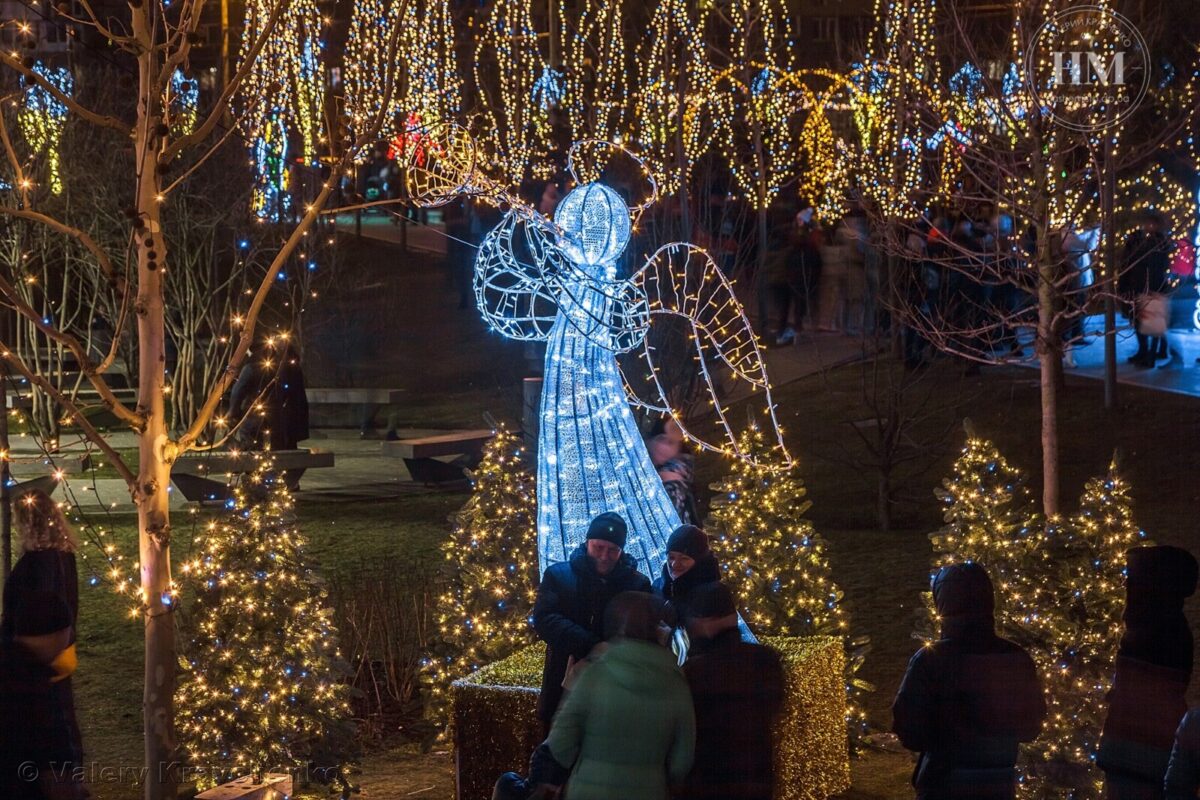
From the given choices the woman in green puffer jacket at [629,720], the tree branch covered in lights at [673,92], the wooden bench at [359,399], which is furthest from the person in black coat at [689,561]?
the wooden bench at [359,399]


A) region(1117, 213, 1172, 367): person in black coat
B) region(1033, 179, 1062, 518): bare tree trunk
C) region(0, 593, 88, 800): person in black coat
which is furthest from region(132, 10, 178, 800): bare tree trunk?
region(1117, 213, 1172, 367): person in black coat

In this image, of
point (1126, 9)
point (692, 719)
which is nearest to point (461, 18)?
point (1126, 9)

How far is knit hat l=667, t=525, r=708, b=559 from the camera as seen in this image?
633cm

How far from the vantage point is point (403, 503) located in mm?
15688

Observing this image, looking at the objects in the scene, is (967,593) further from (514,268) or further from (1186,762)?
(514,268)

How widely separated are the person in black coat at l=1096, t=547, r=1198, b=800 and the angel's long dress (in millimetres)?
2699

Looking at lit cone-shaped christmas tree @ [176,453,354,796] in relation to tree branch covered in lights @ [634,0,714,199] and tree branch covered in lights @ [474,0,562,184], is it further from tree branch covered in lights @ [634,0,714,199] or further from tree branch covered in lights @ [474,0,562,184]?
tree branch covered in lights @ [474,0,562,184]

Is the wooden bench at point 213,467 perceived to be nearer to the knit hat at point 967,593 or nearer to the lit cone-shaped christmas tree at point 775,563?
the lit cone-shaped christmas tree at point 775,563

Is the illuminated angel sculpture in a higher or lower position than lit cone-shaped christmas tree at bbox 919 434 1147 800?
higher

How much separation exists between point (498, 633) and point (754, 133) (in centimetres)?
1428

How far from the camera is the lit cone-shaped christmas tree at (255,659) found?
715cm

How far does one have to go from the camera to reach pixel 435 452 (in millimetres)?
16219

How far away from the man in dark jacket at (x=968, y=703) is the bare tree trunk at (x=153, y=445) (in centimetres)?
294

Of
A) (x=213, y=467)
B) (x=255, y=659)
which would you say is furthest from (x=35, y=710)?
(x=213, y=467)
